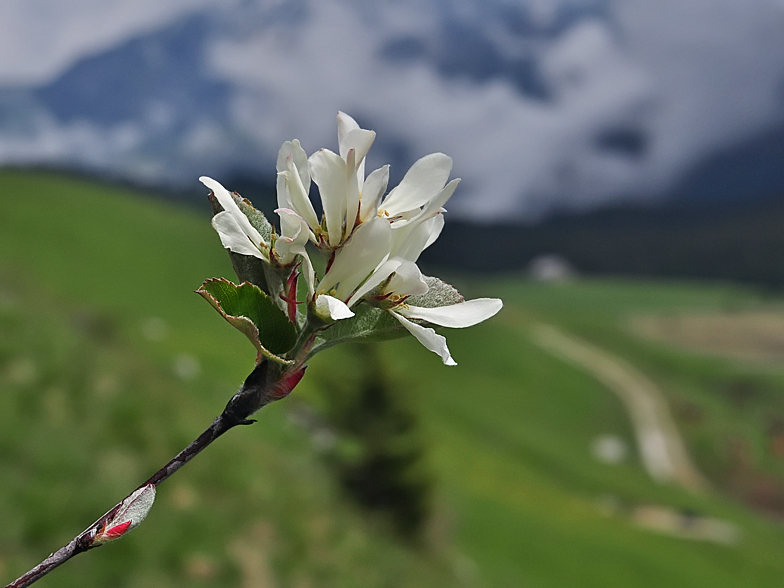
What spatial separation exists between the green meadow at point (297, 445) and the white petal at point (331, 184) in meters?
0.38

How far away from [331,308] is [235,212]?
26 centimetres

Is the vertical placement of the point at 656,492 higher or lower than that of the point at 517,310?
higher

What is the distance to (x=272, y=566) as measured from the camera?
871cm

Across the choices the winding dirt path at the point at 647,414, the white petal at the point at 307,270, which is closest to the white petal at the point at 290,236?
the white petal at the point at 307,270

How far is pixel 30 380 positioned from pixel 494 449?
49.4 metres

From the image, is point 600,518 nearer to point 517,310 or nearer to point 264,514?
point 264,514

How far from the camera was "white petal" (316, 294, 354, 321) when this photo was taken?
0.97 metres

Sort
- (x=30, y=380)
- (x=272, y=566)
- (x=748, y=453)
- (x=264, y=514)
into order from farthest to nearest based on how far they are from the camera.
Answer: (x=748, y=453) → (x=264, y=514) → (x=272, y=566) → (x=30, y=380)

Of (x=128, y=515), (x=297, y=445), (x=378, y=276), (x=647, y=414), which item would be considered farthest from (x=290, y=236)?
(x=647, y=414)

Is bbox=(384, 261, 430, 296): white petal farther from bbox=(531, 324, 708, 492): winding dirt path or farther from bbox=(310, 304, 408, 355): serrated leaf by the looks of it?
bbox=(531, 324, 708, 492): winding dirt path

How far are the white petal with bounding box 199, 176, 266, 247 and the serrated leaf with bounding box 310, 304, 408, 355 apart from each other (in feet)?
0.65

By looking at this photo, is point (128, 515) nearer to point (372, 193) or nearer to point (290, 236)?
point (290, 236)

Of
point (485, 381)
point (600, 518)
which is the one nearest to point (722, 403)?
point (485, 381)

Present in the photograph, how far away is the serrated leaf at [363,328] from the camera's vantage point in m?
1.08
